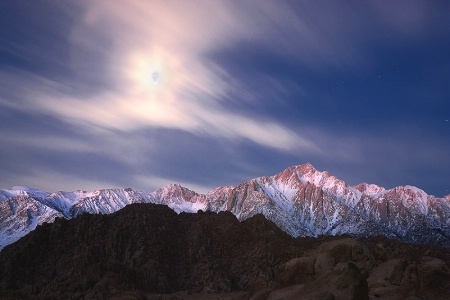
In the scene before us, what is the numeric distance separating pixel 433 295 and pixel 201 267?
347 feet

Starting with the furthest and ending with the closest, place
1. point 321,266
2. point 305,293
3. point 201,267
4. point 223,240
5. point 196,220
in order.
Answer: point 196,220 < point 223,240 < point 201,267 < point 321,266 < point 305,293

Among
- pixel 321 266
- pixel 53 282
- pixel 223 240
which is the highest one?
pixel 223 240

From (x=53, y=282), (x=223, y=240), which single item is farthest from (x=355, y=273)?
(x=223, y=240)

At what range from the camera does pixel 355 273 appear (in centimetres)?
3350

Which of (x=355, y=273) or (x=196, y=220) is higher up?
(x=196, y=220)

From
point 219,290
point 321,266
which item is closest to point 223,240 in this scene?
point 219,290

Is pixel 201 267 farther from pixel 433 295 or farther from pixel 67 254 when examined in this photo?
pixel 433 295

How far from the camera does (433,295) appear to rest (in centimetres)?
3231

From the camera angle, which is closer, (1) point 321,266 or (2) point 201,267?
(1) point 321,266

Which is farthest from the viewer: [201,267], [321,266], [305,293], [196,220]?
[196,220]

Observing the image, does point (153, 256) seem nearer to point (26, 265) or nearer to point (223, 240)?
point (223, 240)

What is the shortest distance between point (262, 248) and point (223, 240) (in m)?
16.0

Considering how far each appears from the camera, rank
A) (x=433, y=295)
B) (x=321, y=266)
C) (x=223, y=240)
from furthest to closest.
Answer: (x=223, y=240) → (x=321, y=266) → (x=433, y=295)

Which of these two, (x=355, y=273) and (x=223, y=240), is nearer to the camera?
(x=355, y=273)
